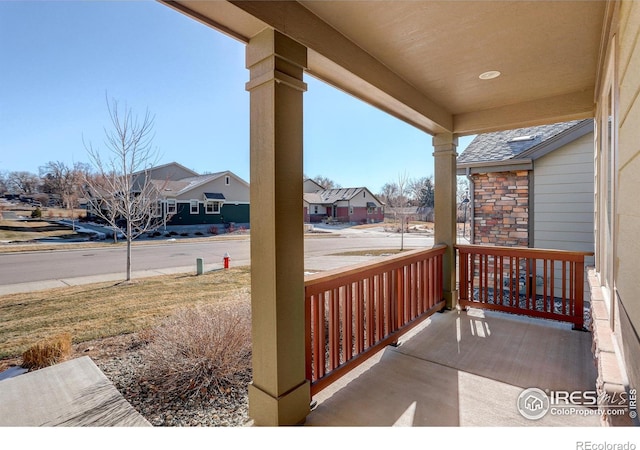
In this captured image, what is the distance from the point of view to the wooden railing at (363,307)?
226cm

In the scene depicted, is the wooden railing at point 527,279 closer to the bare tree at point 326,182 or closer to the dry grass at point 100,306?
the dry grass at point 100,306

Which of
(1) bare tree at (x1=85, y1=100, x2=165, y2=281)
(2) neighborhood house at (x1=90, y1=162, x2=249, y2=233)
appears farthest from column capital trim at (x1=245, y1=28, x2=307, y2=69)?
(2) neighborhood house at (x1=90, y1=162, x2=249, y2=233)

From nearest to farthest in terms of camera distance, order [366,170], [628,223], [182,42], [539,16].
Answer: [628,223] → [539,16] → [182,42] → [366,170]

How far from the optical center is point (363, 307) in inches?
107

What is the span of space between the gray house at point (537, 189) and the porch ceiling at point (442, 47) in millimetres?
2229

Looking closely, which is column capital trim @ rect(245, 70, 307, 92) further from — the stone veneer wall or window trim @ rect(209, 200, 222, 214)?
window trim @ rect(209, 200, 222, 214)

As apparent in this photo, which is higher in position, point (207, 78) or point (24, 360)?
point (207, 78)

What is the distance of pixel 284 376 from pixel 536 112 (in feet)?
12.5

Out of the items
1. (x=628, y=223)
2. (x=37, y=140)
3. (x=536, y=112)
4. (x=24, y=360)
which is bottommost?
(x=24, y=360)

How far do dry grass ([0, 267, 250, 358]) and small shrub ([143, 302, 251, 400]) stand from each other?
113 centimetres

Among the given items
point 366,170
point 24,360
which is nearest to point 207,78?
point 24,360

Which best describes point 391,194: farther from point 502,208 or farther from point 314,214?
point 314,214

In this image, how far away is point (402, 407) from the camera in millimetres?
2143

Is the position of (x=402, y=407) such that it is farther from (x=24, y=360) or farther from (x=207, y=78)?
(x=207, y=78)
